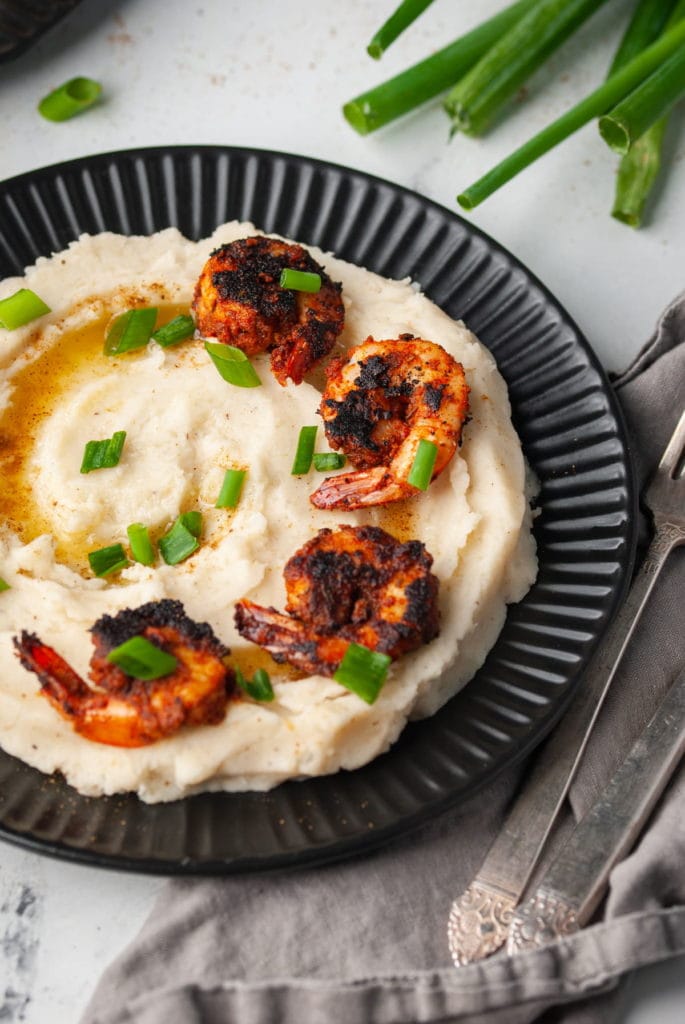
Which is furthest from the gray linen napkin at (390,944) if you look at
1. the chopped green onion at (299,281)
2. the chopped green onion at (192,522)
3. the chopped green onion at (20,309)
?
the chopped green onion at (20,309)

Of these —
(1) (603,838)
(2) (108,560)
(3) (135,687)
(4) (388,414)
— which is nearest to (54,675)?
(3) (135,687)

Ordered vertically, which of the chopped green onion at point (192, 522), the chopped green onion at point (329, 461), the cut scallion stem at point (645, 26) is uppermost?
the cut scallion stem at point (645, 26)

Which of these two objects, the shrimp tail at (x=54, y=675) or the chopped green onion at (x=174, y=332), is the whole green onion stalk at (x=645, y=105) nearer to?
the chopped green onion at (x=174, y=332)

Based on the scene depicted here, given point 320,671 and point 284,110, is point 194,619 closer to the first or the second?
point 320,671

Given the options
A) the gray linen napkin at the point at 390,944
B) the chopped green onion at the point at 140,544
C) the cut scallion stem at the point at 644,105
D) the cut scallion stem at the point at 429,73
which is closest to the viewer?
the gray linen napkin at the point at 390,944

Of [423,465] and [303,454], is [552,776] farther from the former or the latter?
[303,454]

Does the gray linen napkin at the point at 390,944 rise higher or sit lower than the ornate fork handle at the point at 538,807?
lower

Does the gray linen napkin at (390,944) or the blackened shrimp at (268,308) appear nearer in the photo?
the gray linen napkin at (390,944)

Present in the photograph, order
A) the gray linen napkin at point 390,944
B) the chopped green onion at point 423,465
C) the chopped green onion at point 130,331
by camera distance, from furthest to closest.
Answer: the chopped green onion at point 130,331
the chopped green onion at point 423,465
the gray linen napkin at point 390,944
